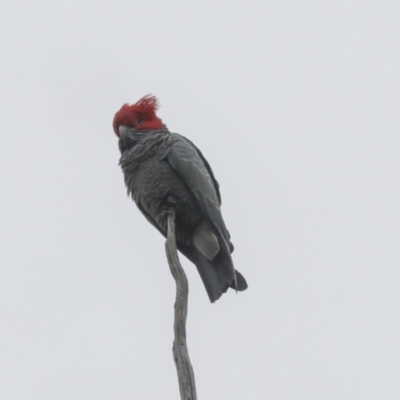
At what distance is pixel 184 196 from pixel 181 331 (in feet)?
8.05

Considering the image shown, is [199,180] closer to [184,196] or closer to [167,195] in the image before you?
[184,196]

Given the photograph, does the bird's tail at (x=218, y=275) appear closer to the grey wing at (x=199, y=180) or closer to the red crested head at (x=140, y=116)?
the grey wing at (x=199, y=180)

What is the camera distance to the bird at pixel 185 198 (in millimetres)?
8047

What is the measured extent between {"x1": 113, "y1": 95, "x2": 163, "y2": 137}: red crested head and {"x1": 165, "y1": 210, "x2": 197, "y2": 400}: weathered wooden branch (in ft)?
7.39

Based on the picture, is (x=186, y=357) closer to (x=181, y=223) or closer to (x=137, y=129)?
(x=181, y=223)

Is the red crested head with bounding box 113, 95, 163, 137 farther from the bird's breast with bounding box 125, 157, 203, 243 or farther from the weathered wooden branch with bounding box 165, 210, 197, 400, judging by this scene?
the weathered wooden branch with bounding box 165, 210, 197, 400

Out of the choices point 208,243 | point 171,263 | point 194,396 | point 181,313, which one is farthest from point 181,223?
point 194,396

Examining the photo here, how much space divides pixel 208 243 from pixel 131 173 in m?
1.10

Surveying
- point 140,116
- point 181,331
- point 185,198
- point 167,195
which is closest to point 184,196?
point 185,198

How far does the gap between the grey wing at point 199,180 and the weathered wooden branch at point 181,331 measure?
4.00ft

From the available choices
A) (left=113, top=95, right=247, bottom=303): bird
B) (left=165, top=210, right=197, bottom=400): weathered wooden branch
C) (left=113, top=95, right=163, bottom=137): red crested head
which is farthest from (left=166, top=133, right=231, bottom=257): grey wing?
(left=165, top=210, right=197, bottom=400): weathered wooden branch

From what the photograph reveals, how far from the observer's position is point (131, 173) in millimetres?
8516

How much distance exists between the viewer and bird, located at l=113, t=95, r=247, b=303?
26.4ft

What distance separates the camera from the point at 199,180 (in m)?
8.30
